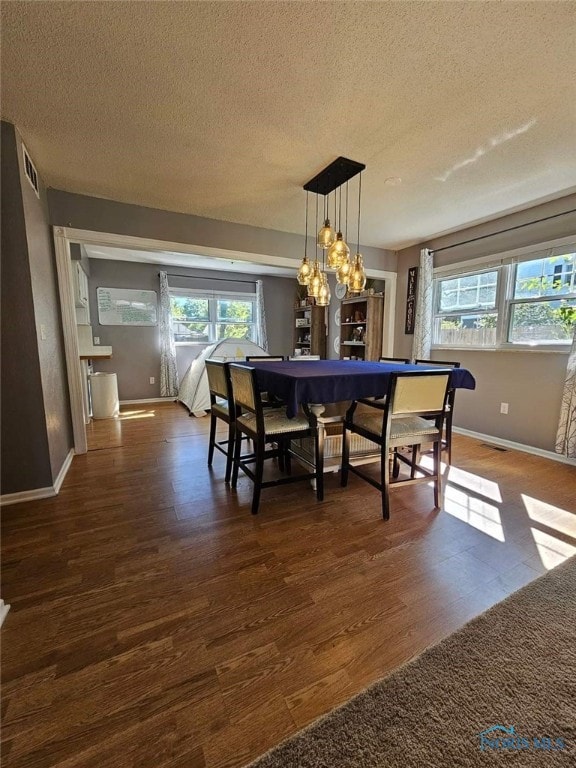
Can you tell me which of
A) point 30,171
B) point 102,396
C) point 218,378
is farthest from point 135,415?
point 30,171

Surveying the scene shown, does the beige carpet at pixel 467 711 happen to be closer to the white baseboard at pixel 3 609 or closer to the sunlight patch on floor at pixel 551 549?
the sunlight patch on floor at pixel 551 549

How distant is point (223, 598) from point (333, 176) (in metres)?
2.85

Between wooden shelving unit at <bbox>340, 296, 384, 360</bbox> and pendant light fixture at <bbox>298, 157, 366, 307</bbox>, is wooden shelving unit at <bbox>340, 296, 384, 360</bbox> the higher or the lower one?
the lower one

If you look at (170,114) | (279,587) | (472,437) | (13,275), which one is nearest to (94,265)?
(13,275)

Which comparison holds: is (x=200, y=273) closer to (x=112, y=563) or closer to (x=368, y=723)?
(x=112, y=563)

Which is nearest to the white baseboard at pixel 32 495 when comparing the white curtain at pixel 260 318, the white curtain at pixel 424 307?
the white curtain at pixel 424 307

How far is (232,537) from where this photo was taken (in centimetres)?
184

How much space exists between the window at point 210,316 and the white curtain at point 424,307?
3072 millimetres

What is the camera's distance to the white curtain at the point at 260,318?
20.6ft

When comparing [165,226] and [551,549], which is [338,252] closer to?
[165,226]

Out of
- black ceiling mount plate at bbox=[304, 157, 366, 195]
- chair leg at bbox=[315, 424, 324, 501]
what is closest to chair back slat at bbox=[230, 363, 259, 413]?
chair leg at bbox=[315, 424, 324, 501]

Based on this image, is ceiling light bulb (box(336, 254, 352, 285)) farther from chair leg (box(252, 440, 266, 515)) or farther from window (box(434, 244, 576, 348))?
window (box(434, 244, 576, 348))

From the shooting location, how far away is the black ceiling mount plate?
236cm

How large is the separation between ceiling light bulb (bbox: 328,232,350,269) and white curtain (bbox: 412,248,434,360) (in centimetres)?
218
